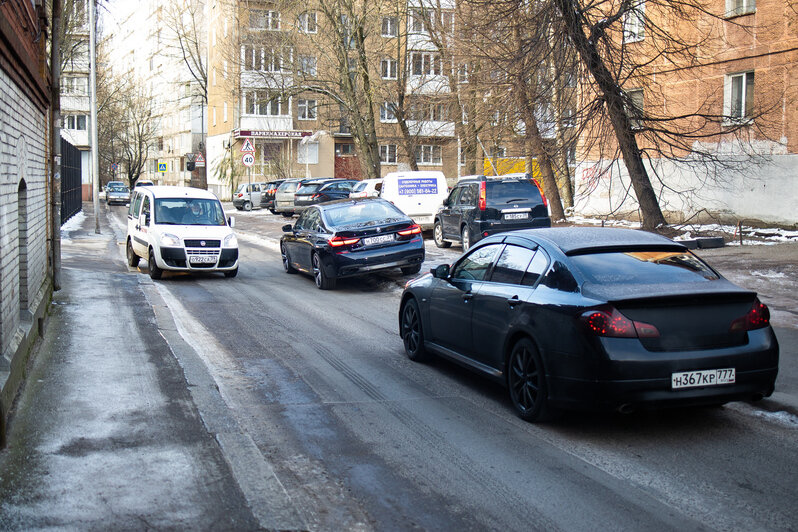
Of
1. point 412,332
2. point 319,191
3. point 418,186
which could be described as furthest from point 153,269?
point 319,191

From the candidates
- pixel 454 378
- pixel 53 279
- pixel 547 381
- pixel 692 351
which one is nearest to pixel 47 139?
pixel 53 279

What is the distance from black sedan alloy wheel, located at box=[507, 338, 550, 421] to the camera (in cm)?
624

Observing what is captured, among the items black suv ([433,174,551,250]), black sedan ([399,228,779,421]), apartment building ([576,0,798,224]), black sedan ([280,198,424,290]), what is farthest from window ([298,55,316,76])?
black sedan ([399,228,779,421])

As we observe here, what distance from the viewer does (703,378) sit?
5824mm

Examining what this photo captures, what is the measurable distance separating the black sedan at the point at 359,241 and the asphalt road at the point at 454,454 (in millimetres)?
5155

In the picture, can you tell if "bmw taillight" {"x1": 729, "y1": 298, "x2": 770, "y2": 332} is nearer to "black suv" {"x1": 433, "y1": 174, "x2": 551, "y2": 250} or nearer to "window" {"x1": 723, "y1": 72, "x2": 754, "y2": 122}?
"black suv" {"x1": 433, "y1": 174, "x2": 551, "y2": 250}

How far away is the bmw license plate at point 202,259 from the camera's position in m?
16.4

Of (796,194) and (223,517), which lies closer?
(223,517)

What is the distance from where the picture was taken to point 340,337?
10.4 meters

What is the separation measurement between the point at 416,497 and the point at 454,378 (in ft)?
11.2

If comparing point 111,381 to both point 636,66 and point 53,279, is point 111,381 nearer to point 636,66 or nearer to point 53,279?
point 53,279

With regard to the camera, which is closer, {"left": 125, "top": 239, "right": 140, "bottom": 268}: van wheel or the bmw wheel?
the bmw wheel

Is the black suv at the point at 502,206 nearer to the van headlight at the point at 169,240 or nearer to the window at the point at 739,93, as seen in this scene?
the van headlight at the point at 169,240

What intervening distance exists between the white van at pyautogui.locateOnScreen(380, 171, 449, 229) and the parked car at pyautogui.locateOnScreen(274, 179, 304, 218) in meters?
15.3
